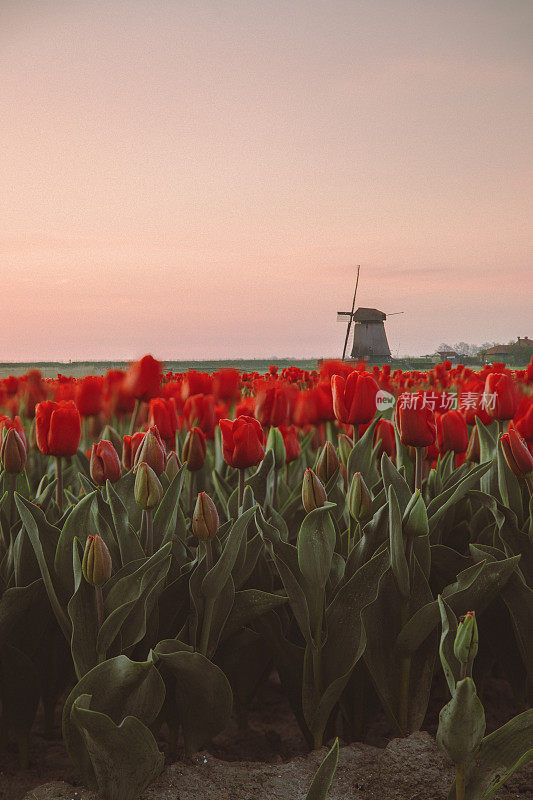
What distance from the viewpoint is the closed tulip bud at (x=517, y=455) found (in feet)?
6.68

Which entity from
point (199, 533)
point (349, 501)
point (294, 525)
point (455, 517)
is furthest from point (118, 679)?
point (455, 517)

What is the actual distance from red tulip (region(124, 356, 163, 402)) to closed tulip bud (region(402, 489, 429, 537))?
1.74 m

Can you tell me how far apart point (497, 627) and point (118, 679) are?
1298 mm

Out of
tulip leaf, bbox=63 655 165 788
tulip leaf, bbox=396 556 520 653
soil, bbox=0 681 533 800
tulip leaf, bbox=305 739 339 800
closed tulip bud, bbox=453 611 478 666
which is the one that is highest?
closed tulip bud, bbox=453 611 478 666

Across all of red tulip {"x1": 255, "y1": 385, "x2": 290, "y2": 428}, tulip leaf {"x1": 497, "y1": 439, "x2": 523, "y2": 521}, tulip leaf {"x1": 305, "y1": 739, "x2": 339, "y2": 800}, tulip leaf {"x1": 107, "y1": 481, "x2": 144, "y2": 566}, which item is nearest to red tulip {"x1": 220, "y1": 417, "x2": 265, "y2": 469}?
tulip leaf {"x1": 107, "y1": 481, "x2": 144, "y2": 566}

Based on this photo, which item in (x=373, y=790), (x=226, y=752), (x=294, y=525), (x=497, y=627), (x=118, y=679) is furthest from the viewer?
(x=294, y=525)

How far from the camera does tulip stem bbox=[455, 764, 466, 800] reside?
1430 millimetres

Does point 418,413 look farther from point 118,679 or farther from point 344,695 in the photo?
point 118,679

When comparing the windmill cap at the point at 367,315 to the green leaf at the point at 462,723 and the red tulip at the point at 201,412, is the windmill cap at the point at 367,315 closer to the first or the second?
the red tulip at the point at 201,412

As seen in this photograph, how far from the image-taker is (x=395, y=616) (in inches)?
72.9

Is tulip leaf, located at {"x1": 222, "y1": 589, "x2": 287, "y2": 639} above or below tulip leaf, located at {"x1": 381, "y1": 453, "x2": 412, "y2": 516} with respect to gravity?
below

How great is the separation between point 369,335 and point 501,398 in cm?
4093

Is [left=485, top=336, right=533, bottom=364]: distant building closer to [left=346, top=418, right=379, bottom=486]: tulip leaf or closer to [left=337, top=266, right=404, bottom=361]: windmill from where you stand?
[left=337, top=266, right=404, bottom=361]: windmill

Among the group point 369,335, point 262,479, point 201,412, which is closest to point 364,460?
point 262,479
